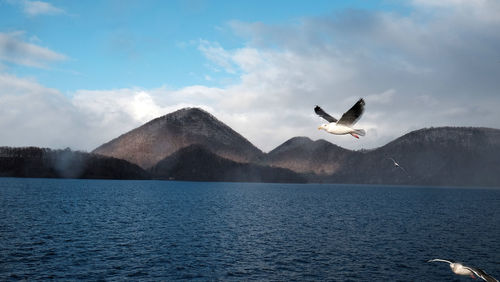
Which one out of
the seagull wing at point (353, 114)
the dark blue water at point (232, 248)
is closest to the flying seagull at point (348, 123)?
the seagull wing at point (353, 114)

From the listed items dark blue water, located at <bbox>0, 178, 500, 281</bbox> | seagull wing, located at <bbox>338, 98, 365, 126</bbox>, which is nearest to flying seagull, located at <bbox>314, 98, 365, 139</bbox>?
seagull wing, located at <bbox>338, 98, 365, 126</bbox>

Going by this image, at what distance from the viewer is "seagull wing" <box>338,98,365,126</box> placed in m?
14.0

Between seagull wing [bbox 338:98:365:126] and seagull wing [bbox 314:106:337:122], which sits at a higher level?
seagull wing [bbox 314:106:337:122]

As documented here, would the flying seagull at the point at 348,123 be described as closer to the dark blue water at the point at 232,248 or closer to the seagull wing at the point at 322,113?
the seagull wing at the point at 322,113

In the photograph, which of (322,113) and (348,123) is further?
(322,113)

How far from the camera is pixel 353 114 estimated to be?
14.5 meters

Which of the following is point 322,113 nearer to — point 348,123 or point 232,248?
point 348,123

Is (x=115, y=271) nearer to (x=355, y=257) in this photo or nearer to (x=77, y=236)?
(x=77, y=236)

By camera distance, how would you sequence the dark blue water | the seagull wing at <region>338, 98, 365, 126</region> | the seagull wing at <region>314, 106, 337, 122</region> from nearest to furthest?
the seagull wing at <region>338, 98, 365, 126</region>
the seagull wing at <region>314, 106, 337, 122</region>
the dark blue water

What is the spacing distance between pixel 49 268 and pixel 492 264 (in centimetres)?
5633

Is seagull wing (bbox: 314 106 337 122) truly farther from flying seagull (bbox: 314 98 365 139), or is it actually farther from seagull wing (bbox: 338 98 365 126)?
seagull wing (bbox: 338 98 365 126)

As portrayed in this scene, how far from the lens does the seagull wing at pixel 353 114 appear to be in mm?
13984

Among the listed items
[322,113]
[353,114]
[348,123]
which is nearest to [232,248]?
[322,113]

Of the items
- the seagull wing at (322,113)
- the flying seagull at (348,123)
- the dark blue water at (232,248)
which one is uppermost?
the seagull wing at (322,113)
